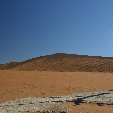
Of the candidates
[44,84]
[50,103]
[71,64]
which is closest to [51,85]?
[44,84]

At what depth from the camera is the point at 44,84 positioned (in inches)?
810

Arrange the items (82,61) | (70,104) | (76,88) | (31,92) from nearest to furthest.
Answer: (70,104)
(31,92)
(76,88)
(82,61)

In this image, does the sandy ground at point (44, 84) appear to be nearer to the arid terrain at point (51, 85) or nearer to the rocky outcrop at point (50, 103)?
the arid terrain at point (51, 85)

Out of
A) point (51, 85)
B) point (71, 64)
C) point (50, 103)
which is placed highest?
point (71, 64)

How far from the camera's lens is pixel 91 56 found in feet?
132

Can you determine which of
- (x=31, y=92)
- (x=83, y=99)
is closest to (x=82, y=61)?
(x=31, y=92)

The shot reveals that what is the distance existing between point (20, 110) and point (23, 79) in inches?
423

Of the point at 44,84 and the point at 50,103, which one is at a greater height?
the point at 44,84

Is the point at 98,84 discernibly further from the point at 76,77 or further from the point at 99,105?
the point at 99,105

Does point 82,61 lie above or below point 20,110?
above

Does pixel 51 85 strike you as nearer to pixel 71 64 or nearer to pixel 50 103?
pixel 50 103

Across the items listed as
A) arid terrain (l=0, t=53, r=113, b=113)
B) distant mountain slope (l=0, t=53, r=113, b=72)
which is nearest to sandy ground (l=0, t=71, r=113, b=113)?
arid terrain (l=0, t=53, r=113, b=113)

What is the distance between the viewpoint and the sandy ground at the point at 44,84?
17.8 meters

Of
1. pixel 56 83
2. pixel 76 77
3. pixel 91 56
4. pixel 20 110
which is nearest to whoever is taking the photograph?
pixel 20 110
